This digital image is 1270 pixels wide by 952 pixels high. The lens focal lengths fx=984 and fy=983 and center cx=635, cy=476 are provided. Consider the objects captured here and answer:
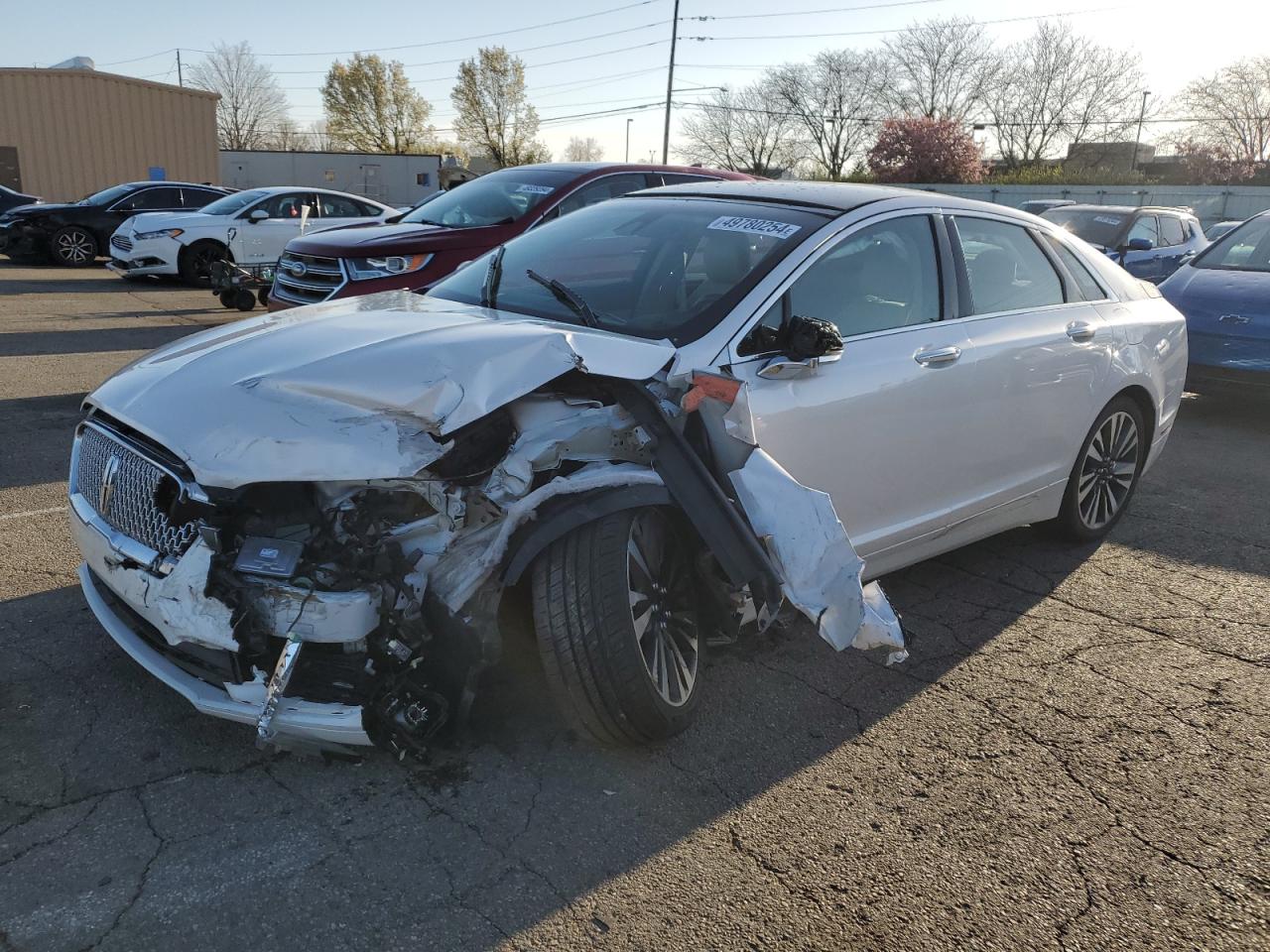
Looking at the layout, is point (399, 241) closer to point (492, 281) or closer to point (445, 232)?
point (445, 232)

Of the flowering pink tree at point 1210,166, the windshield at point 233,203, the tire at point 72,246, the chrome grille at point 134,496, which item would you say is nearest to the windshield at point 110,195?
the tire at point 72,246

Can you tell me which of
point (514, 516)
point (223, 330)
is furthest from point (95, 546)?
point (514, 516)

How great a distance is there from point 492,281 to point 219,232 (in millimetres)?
12399

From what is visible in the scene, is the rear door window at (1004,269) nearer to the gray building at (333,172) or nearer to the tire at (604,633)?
the tire at (604,633)

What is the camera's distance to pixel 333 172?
47.3 metres

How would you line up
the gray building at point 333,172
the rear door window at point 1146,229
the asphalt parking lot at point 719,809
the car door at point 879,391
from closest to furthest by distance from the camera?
the asphalt parking lot at point 719,809, the car door at point 879,391, the rear door window at point 1146,229, the gray building at point 333,172

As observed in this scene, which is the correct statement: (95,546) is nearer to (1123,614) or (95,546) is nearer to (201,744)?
(201,744)

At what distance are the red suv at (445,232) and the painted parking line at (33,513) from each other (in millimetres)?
3279

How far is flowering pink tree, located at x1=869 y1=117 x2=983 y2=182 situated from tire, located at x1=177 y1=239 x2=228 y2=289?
41750 mm

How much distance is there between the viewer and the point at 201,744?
2967mm

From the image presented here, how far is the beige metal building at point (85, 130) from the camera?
30.2 m

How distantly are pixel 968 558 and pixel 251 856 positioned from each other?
361 centimetres

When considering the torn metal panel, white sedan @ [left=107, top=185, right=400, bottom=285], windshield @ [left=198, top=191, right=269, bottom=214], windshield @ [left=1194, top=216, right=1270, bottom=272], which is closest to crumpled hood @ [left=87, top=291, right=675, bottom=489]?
the torn metal panel

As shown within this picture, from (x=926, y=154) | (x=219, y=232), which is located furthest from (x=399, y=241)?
(x=926, y=154)
